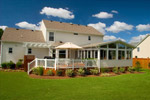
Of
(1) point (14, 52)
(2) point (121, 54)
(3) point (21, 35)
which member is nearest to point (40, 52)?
(1) point (14, 52)

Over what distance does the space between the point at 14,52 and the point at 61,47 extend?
9.04 metres

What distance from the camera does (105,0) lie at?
57.2 ft

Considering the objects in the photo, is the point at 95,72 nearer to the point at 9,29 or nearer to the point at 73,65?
the point at 73,65

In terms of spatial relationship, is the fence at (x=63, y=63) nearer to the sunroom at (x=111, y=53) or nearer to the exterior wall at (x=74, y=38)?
the sunroom at (x=111, y=53)

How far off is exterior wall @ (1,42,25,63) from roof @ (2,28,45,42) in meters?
0.75

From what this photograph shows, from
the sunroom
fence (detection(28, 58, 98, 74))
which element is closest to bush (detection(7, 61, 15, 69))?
fence (detection(28, 58, 98, 74))

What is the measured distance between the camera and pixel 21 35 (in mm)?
19000

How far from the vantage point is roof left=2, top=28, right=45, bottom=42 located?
1763cm

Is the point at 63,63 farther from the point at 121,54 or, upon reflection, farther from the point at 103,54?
the point at 121,54

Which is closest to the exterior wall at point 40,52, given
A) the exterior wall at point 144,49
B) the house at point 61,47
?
the house at point 61,47

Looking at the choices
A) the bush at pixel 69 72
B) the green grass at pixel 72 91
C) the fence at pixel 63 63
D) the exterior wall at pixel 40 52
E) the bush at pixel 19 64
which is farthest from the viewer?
the exterior wall at pixel 40 52

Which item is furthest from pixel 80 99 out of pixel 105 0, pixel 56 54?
pixel 105 0

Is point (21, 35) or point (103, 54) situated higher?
point (21, 35)

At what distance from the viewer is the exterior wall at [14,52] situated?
16.9 m
